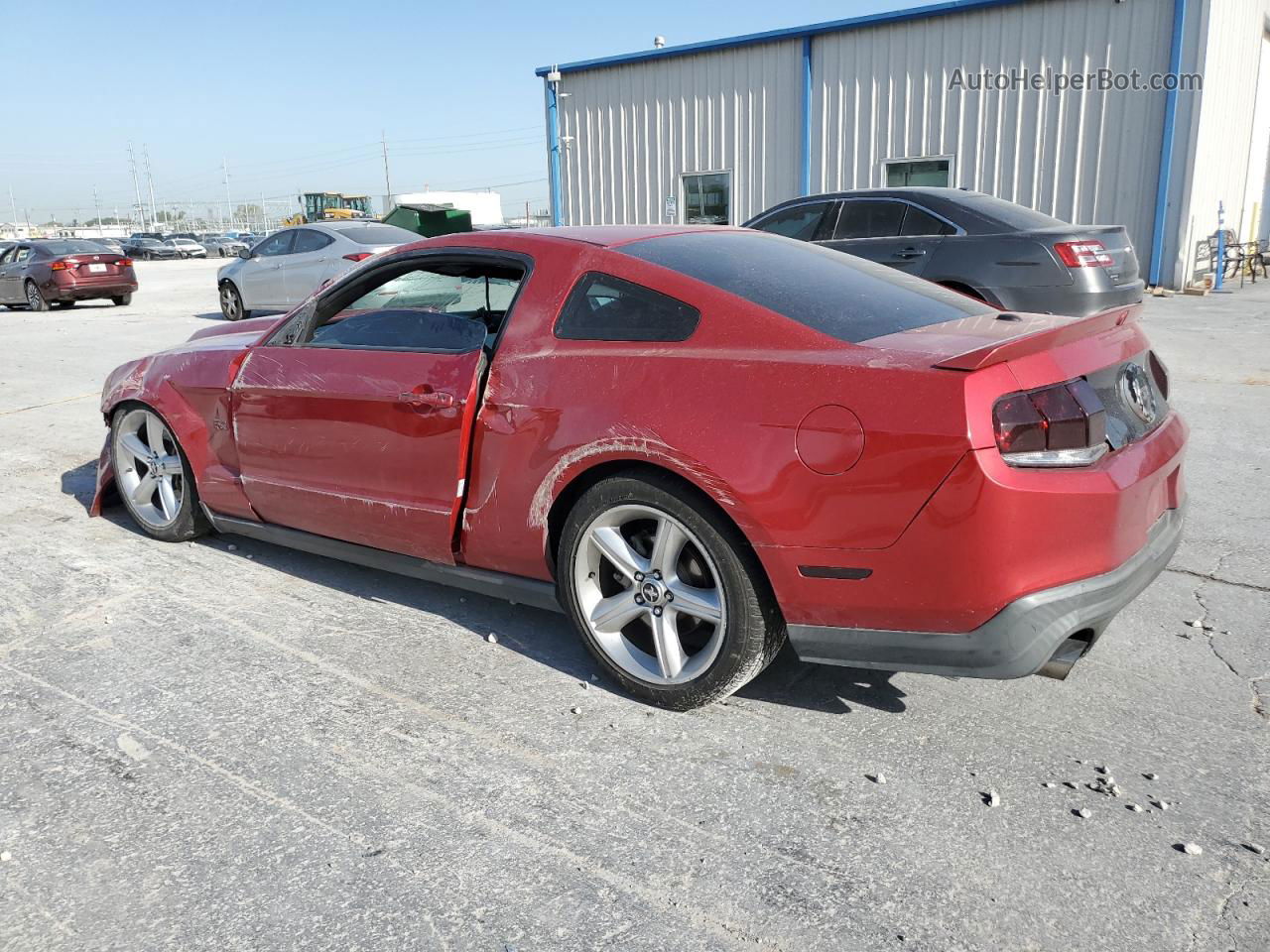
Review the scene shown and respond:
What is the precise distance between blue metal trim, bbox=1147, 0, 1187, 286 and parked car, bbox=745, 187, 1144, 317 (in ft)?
27.4

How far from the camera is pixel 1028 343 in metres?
2.71

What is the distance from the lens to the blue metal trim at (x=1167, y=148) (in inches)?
596

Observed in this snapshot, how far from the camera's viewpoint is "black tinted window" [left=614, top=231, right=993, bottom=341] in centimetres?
305

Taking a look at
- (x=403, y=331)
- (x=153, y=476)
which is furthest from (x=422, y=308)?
(x=153, y=476)

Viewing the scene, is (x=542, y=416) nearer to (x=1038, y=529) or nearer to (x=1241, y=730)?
(x=1038, y=529)

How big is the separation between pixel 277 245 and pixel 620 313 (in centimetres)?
1322

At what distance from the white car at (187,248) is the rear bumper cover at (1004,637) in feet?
192

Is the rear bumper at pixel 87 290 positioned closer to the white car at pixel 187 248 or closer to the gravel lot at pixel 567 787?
the gravel lot at pixel 567 787

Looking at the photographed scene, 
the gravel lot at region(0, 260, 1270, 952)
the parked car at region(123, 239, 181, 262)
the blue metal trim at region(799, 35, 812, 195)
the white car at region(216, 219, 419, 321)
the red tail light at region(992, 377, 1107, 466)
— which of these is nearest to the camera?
the gravel lot at region(0, 260, 1270, 952)

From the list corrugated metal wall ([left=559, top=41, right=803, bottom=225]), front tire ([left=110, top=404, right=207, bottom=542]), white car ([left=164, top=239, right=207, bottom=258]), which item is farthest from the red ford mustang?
white car ([left=164, top=239, right=207, bottom=258])

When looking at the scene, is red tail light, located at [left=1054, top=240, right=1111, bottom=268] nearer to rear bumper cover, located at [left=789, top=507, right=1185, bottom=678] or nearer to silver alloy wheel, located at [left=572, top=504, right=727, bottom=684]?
rear bumper cover, located at [left=789, top=507, right=1185, bottom=678]

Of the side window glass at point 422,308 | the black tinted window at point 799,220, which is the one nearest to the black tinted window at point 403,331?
the side window glass at point 422,308

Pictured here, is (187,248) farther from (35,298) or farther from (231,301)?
(231,301)

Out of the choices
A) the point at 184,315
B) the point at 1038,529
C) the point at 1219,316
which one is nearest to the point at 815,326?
the point at 1038,529
